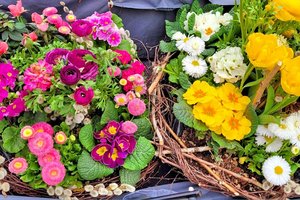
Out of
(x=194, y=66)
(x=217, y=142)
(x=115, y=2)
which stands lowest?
(x=217, y=142)

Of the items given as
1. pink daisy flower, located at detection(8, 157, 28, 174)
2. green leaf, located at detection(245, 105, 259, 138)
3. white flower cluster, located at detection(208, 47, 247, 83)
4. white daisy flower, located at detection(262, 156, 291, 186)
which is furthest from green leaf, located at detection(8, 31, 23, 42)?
white daisy flower, located at detection(262, 156, 291, 186)

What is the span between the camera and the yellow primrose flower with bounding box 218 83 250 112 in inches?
52.9

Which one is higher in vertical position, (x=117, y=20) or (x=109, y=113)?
(x=117, y=20)

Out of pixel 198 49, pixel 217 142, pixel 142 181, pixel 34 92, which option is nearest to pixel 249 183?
pixel 217 142

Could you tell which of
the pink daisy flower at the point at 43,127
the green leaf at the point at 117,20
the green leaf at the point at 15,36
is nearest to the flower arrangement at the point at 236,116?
the green leaf at the point at 117,20

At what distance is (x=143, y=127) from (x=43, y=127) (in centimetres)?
29

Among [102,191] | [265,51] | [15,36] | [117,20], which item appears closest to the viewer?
[265,51]

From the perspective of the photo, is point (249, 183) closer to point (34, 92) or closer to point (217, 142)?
point (217, 142)

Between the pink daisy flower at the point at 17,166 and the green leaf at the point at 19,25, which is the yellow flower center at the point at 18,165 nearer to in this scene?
the pink daisy flower at the point at 17,166

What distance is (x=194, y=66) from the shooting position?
1.40 m

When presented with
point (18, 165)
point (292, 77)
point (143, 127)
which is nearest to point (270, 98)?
point (292, 77)

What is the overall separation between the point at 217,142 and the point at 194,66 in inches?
9.6

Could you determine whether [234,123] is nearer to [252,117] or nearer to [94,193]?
[252,117]

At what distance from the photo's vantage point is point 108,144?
1.28 meters
